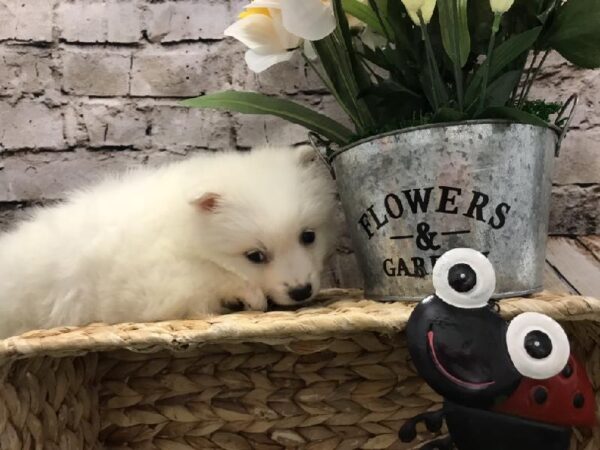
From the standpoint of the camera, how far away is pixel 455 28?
0.82m

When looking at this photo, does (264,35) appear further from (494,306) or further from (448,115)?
(494,306)

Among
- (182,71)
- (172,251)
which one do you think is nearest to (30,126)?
(182,71)

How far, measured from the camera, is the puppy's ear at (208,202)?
3.25 ft

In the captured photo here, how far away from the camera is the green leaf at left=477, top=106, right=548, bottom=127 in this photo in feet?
2.75

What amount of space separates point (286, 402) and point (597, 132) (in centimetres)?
80

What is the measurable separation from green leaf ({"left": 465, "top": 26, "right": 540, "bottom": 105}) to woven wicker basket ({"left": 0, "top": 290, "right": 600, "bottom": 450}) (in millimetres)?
280

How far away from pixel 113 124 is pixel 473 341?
911 millimetres

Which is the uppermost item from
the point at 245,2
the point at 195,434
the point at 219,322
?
the point at 245,2

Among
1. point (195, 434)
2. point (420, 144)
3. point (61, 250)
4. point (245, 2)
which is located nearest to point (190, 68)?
point (245, 2)

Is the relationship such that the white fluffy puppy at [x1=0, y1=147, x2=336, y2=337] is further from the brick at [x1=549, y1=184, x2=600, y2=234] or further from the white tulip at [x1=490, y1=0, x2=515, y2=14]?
the brick at [x1=549, y1=184, x2=600, y2=234]

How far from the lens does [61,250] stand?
979 mm

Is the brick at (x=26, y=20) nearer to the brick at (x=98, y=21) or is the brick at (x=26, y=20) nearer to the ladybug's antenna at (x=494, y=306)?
the brick at (x=98, y=21)

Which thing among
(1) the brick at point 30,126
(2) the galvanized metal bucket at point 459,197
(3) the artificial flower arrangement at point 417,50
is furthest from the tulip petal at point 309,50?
(1) the brick at point 30,126

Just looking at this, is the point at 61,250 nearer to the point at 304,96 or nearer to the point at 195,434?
the point at 195,434
